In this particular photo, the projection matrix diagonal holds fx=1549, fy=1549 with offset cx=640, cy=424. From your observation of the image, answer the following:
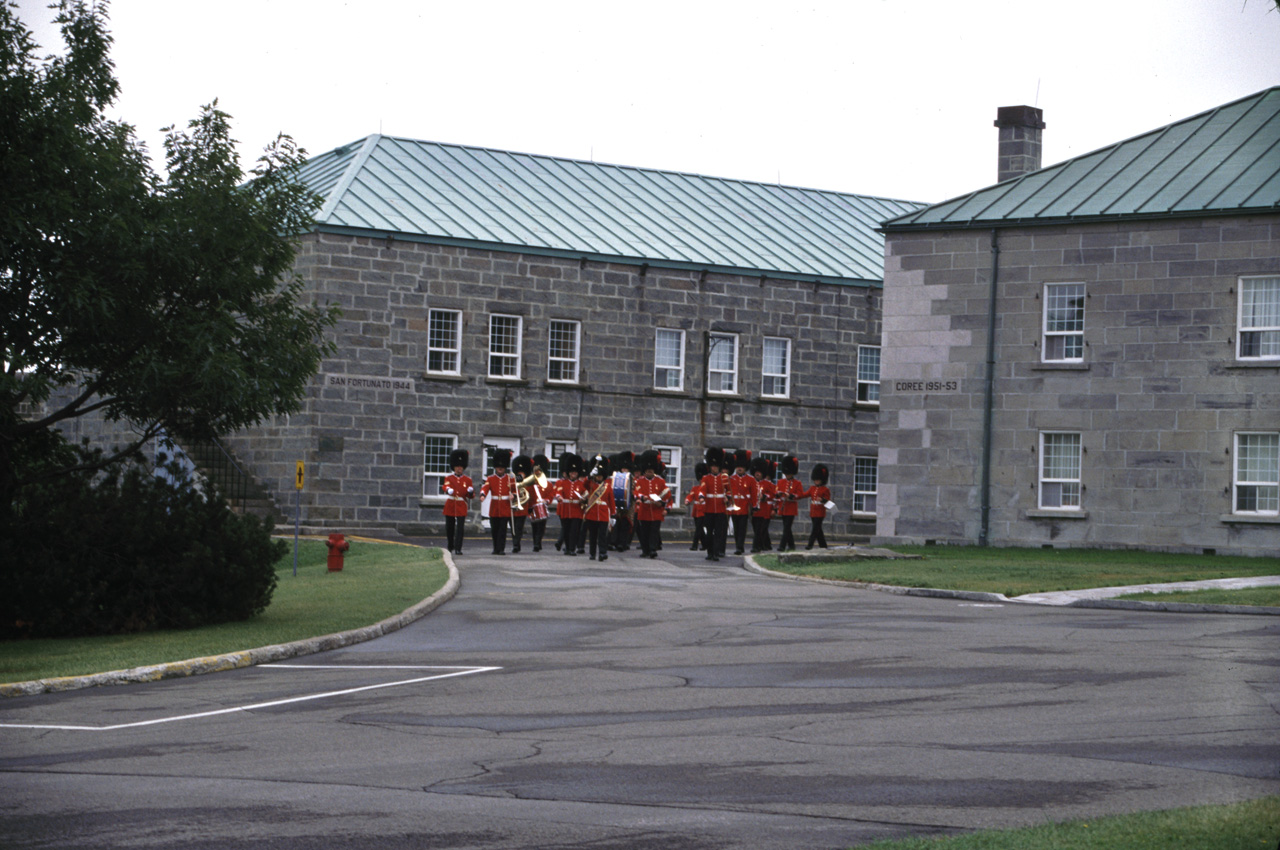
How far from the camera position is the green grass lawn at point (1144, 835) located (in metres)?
6.21

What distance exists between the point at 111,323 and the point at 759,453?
87.8 feet

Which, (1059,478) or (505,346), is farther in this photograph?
(505,346)

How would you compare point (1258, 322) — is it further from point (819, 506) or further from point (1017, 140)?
point (1017, 140)

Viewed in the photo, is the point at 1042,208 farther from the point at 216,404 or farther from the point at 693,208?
the point at 216,404

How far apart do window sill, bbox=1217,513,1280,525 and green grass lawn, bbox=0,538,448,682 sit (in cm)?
1458

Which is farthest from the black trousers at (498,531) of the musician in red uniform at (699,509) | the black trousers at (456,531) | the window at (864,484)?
the window at (864,484)

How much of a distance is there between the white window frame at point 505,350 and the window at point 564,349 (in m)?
0.91

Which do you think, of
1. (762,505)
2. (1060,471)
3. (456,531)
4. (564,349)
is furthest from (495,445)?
(1060,471)

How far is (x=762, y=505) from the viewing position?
102 feet

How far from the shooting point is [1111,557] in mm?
27922

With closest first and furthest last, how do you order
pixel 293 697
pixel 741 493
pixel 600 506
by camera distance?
pixel 293 697
pixel 600 506
pixel 741 493

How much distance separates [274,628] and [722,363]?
84.8 feet

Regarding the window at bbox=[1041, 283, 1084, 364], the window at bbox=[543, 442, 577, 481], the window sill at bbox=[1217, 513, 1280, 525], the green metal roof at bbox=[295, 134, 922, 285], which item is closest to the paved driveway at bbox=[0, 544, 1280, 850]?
the window sill at bbox=[1217, 513, 1280, 525]

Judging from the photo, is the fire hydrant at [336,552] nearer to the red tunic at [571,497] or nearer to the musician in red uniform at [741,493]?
the red tunic at [571,497]
